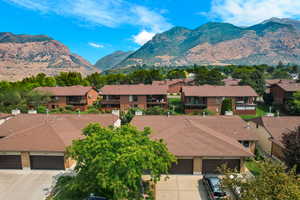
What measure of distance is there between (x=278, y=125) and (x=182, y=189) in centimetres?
1550

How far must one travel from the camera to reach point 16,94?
4191 cm

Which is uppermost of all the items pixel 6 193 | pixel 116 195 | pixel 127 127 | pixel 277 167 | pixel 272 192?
pixel 127 127

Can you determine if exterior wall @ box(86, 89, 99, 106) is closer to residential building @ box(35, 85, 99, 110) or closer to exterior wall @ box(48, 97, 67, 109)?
residential building @ box(35, 85, 99, 110)

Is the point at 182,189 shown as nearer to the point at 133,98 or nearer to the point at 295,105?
the point at 133,98

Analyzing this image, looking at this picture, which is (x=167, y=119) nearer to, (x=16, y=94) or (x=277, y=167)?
(x=277, y=167)

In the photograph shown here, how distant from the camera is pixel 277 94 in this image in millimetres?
47031

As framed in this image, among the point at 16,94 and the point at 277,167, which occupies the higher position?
the point at 16,94

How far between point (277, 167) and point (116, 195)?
29.9ft

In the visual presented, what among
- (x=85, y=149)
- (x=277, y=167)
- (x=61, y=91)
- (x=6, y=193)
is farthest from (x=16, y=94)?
(x=277, y=167)

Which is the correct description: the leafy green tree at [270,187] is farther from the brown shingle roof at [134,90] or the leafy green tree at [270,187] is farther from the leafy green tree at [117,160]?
the brown shingle roof at [134,90]

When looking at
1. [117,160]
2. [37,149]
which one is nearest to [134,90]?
[37,149]

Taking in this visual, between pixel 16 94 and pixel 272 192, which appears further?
pixel 16 94

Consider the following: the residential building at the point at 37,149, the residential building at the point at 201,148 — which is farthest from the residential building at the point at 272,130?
the residential building at the point at 37,149

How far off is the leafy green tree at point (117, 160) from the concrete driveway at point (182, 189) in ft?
8.99
